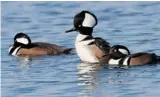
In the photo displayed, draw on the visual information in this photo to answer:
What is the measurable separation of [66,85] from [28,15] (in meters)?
9.00

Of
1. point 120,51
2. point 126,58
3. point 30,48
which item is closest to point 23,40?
point 30,48

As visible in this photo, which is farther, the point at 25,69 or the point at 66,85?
the point at 25,69

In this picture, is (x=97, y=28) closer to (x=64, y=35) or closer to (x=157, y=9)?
(x=64, y=35)

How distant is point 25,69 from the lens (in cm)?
1496

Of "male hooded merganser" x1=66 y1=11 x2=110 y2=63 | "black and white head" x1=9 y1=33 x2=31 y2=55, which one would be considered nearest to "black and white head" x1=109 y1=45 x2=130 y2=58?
"male hooded merganser" x1=66 y1=11 x2=110 y2=63

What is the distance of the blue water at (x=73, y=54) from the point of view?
41.7 feet

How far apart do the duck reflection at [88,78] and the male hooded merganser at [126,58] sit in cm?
26

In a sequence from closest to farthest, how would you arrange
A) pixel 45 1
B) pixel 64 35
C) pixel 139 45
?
pixel 139 45, pixel 64 35, pixel 45 1

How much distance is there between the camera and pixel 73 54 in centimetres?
1666

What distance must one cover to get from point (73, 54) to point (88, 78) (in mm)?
2749

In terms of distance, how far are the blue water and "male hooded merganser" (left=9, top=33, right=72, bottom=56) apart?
213 millimetres

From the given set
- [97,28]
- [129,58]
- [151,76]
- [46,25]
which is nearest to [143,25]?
[97,28]

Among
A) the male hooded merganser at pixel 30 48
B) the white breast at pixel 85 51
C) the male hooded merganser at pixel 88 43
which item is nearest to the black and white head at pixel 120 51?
the male hooded merganser at pixel 88 43

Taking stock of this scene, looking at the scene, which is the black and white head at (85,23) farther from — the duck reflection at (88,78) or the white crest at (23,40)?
the white crest at (23,40)
